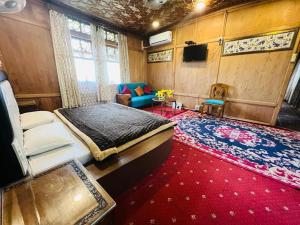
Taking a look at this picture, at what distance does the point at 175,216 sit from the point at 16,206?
115 cm

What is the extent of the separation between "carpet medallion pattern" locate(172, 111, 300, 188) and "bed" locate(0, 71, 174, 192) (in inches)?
36.2

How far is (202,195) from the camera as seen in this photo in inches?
52.6

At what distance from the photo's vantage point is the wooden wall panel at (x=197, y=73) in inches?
145

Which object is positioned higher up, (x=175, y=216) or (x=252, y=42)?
(x=252, y=42)

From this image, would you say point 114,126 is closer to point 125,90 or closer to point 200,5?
point 125,90

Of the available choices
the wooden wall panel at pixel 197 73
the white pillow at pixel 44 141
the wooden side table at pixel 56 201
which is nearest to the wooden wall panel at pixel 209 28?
the wooden wall panel at pixel 197 73

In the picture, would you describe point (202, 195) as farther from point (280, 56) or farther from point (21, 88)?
point (21, 88)

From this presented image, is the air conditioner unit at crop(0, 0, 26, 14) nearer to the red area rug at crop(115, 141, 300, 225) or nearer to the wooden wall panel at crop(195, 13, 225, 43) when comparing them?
the red area rug at crop(115, 141, 300, 225)

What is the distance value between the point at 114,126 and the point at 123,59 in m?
3.50

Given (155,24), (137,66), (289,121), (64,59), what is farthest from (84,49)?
(289,121)

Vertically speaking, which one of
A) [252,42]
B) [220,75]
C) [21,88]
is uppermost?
[252,42]

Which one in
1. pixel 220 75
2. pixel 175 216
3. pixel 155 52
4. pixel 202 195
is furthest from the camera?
pixel 155 52

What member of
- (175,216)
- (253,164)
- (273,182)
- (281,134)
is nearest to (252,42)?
(281,134)

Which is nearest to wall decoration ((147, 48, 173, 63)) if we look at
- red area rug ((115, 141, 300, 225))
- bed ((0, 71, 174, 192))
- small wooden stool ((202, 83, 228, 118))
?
small wooden stool ((202, 83, 228, 118))
